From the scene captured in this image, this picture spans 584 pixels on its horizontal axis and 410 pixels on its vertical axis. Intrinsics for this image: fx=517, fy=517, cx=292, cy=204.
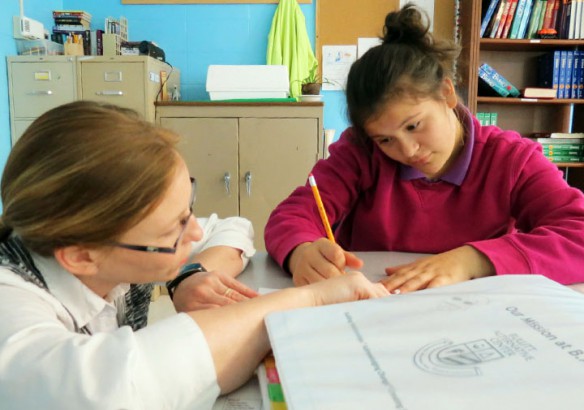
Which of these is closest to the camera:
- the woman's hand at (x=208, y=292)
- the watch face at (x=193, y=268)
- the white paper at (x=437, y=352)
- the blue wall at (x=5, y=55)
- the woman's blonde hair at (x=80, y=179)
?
the white paper at (x=437, y=352)

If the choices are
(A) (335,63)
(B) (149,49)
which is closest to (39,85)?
(B) (149,49)

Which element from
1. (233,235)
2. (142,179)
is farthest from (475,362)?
(233,235)

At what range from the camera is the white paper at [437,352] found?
37 centimetres

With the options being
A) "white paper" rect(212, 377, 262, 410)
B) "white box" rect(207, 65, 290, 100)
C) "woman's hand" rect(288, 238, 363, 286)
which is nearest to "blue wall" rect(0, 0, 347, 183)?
"white box" rect(207, 65, 290, 100)

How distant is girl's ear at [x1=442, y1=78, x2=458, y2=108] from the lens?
106 cm

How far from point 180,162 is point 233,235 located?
365 millimetres

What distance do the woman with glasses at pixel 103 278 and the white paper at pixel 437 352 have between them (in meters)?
0.06

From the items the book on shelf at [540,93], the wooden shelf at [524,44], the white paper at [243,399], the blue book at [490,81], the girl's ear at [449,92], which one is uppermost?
the wooden shelf at [524,44]

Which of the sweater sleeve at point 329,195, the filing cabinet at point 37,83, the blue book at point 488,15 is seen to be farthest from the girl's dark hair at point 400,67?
the blue book at point 488,15

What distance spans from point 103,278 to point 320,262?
0.34 meters

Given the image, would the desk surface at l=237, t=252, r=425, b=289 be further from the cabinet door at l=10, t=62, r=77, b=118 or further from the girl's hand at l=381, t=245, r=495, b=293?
the cabinet door at l=10, t=62, r=77, b=118

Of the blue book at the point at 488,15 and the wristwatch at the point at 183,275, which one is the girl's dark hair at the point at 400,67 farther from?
the blue book at the point at 488,15

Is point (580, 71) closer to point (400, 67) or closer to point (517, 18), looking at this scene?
point (517, 18)

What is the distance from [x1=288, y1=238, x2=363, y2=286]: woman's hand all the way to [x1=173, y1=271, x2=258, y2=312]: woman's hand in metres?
0.13
